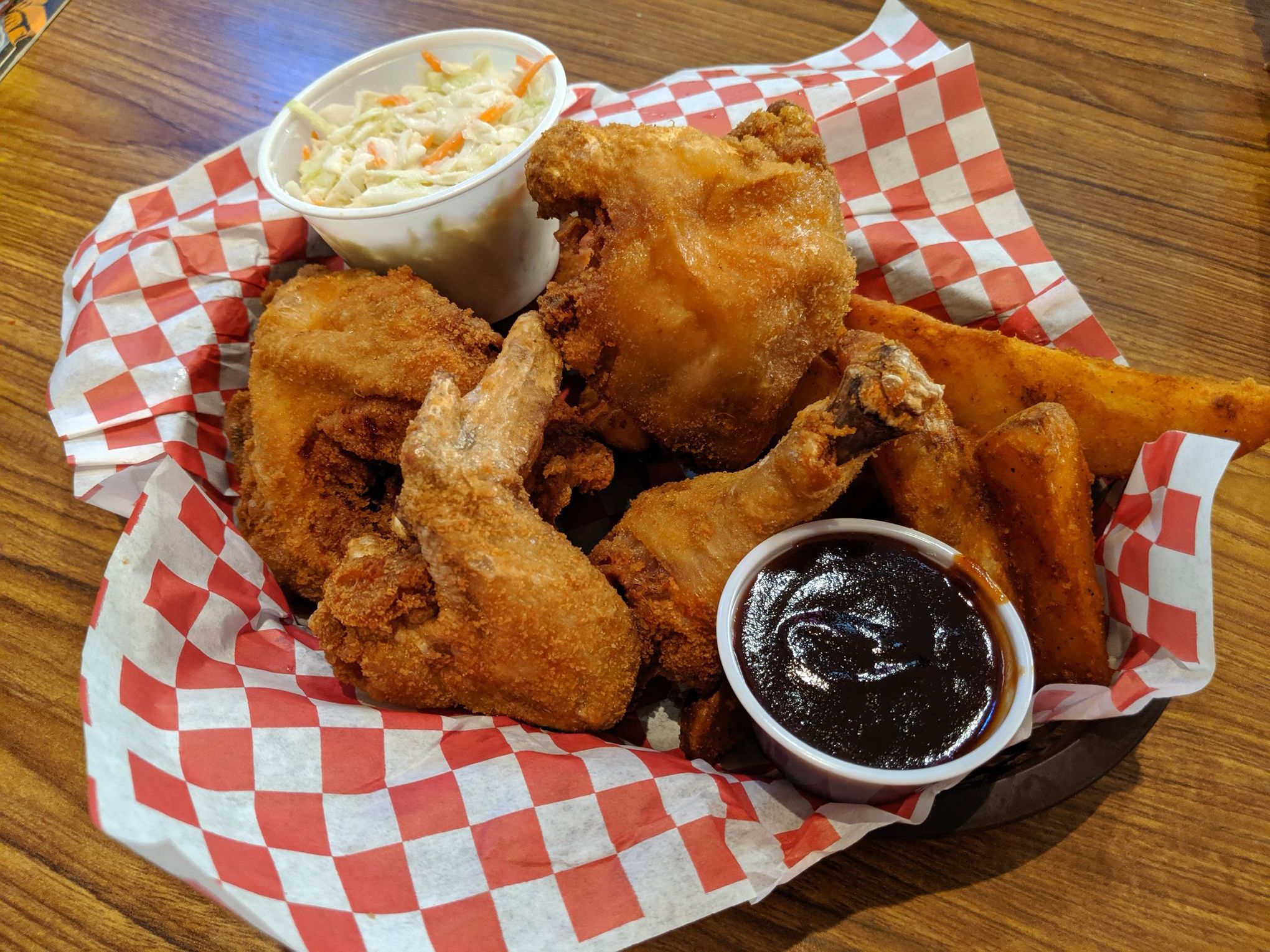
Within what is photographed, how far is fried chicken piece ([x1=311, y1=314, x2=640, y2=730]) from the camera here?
1.44 metres

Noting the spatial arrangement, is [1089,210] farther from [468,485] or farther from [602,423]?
[468,485]

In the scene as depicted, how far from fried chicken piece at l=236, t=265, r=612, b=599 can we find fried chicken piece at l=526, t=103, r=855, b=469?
9.1 inches

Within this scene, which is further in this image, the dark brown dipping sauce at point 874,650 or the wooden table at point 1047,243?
the wooden table at point 1047,243

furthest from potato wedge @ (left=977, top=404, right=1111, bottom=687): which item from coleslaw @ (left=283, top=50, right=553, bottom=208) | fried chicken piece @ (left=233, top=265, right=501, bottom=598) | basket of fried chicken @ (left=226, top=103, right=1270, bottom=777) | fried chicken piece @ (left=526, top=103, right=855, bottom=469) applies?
coleslaw @ (left=283, top=50, right=553, bottom=208)

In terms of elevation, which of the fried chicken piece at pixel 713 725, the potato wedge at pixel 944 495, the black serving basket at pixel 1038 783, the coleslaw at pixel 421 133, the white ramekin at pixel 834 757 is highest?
the coleslaw at pixel 421 133

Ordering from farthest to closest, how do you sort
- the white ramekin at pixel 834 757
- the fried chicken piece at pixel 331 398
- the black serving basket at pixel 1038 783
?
1. the fried chicken piece at pixel 331 398
2. the black serving basket at pixel 1038 783
3. the white ramekin at pixel 834 757

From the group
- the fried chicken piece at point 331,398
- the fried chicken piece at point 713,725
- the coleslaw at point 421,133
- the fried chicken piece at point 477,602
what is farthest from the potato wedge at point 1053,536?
the coleslaw at point 421,133

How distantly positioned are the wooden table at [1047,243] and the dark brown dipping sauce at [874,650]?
14.3 inches

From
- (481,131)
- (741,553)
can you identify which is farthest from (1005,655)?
(481,131)

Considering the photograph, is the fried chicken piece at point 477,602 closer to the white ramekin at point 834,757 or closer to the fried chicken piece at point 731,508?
the fried chicken piece at point 731,508

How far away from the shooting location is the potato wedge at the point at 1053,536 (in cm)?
147

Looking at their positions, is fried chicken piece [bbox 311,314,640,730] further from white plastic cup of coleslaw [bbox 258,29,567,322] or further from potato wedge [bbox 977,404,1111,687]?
potato wedge [bbox 977,404,1111,687]

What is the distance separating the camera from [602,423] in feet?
6.18

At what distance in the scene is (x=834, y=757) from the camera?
1.30 metres
